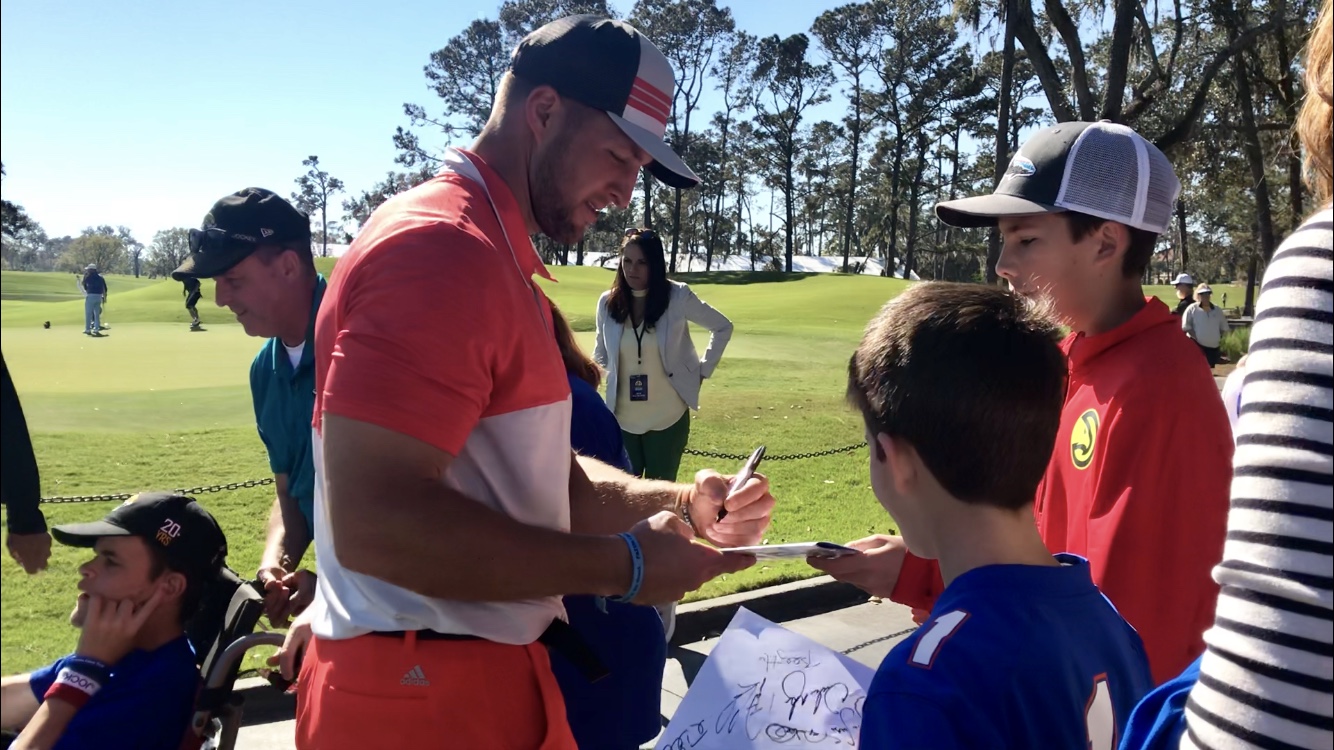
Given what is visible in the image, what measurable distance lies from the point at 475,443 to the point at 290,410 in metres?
1.97

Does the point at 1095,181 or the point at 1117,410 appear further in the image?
the point at 1095,181

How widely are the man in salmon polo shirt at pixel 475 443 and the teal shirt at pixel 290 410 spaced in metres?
1.48

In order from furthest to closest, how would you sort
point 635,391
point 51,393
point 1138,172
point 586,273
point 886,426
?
1. point 586,273
2. point 51,393
3. point 635,391
4. point 1138,172
5. point 886,426

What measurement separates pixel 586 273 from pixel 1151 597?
53.2 m

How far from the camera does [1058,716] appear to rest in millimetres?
1471

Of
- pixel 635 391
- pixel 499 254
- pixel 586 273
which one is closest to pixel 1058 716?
pixel 499 254

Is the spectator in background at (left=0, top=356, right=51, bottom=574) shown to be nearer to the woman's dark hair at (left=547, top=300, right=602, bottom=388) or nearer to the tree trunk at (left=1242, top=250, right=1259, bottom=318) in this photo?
the woman's dark hair at (left=547, top=300, right=602, bottom=388)

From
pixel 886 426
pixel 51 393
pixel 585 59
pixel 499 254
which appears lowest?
pixel 51 393

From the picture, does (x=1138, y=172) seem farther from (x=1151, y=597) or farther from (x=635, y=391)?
(x=635, y=391)

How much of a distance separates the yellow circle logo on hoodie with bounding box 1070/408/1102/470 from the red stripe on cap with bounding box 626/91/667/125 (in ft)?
4.09

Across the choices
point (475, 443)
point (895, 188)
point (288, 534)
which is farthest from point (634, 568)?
point (895, 188)

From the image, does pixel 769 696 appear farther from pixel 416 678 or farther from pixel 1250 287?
pixel 1250 287

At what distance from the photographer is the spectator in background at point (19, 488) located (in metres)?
1.03

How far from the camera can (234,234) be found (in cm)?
339
